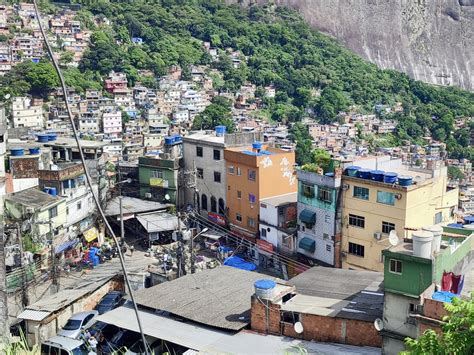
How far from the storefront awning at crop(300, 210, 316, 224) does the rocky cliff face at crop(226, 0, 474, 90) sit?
91.4m

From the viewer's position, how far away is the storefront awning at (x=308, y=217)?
18.6m

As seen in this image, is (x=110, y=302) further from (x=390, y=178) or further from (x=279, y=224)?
(x=390, y=178)

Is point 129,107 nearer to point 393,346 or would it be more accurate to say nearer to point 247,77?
point 247,77

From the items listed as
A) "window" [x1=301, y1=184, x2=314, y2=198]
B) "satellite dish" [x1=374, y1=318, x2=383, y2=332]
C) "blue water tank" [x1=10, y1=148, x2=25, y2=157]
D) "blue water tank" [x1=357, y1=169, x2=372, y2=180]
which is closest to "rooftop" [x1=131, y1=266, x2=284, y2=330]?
"satellite dish" [x1=374, y1=318, x2=383, y2=332]

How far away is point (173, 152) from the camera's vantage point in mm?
24266

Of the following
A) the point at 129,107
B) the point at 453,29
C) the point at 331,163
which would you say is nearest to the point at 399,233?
the point at 331,163

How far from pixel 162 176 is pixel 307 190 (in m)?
7.02

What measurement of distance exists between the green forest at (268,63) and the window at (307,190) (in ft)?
129

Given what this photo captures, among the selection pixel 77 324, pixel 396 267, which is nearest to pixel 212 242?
pixel 77 324

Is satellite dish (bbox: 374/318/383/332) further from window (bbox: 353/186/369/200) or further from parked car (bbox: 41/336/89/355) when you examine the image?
window (bbox: 353/186/369/200)

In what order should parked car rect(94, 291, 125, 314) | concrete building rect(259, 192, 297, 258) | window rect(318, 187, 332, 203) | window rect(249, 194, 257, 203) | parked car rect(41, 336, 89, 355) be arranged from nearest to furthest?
parked car rect(41, 336, 89, 355), parked car rect(94, 291, 125, 314), window rect(318, 187, 332, 203), concrete building rect(259, 192, 297, 258), window rect(249, 194, 257, 203)

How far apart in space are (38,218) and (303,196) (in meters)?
8.14

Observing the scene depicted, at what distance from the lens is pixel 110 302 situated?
48.4ft

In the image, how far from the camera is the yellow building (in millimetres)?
16625
